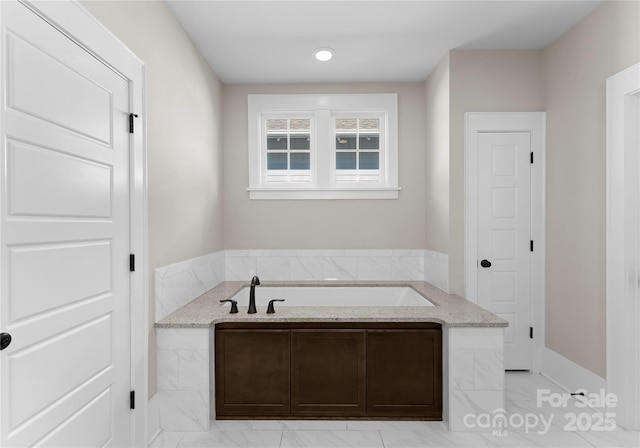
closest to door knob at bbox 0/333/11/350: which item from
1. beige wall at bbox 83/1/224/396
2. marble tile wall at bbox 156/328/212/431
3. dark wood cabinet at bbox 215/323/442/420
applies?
beige wall at bbox 83/1/224/396

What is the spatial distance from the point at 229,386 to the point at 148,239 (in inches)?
41.6

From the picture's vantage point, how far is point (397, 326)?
98.9 inches

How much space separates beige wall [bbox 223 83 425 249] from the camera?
3.99m

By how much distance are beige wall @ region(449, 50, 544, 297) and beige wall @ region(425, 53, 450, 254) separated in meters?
0.06

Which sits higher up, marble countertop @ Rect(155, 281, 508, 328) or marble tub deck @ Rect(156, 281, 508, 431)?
marble countertop @ Rect(155, 281, 508, 328)

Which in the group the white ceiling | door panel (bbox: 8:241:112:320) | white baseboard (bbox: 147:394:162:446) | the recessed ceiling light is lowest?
white baseboard (bbox: 147:394:162:446)

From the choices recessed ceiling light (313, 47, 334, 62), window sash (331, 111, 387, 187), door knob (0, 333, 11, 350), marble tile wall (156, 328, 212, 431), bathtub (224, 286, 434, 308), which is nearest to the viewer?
door knob (0, 333, 11, 350)

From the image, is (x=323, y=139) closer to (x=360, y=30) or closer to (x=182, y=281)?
(x=360, y=30)

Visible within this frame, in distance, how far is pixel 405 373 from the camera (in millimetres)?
2500

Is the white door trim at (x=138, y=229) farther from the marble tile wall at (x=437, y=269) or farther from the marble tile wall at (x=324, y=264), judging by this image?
the marble tile wall at (x=437, y=269)

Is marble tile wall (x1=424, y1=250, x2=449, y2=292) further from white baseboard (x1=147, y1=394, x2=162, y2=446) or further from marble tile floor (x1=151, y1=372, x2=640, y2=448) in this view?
white baseboard (x1=147, y1=394, x2=162, y2=446)

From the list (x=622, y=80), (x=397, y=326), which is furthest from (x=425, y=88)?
(x=397, y=326)

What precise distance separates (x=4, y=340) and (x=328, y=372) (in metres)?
1.74

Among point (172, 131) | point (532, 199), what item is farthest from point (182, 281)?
point (532, 199)
